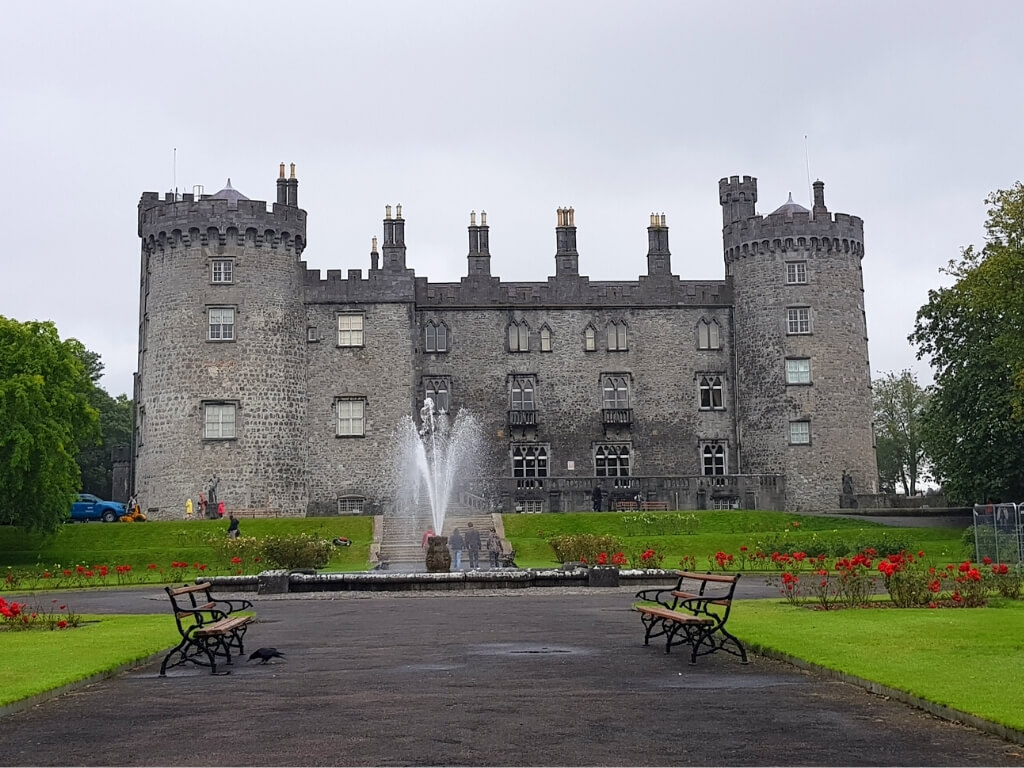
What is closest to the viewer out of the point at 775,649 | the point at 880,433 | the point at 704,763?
the point at 704,763

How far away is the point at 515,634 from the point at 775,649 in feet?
15.0

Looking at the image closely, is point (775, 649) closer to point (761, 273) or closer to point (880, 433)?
point (761, 273)

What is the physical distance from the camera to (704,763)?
9.20m

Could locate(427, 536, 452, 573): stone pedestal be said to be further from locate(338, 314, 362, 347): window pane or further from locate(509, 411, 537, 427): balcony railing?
locate(338, 314, 362, 347): window pane

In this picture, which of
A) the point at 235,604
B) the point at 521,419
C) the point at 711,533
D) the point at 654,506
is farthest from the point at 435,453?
the point at 235,604

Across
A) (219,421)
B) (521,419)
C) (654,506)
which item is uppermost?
(521,419)

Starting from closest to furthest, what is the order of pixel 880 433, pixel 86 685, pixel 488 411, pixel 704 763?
pixel 704 763, pixel 86 685, pixel 488 411, pixel 880 433

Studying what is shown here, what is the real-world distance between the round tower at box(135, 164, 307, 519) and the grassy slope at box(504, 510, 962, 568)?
11796 millimetres

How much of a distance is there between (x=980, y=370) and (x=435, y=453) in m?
23.6

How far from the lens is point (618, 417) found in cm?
5594

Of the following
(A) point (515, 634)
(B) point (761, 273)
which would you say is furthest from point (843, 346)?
(A) point (515, 634)

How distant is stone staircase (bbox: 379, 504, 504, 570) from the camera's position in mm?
39438

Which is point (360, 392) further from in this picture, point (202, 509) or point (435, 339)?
point (202, 509)

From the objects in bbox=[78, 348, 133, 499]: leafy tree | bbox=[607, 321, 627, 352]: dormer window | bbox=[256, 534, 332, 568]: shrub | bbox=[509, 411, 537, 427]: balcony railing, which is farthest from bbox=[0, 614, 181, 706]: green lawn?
bbox=[78, 348, 133, 499]: leafy tree
